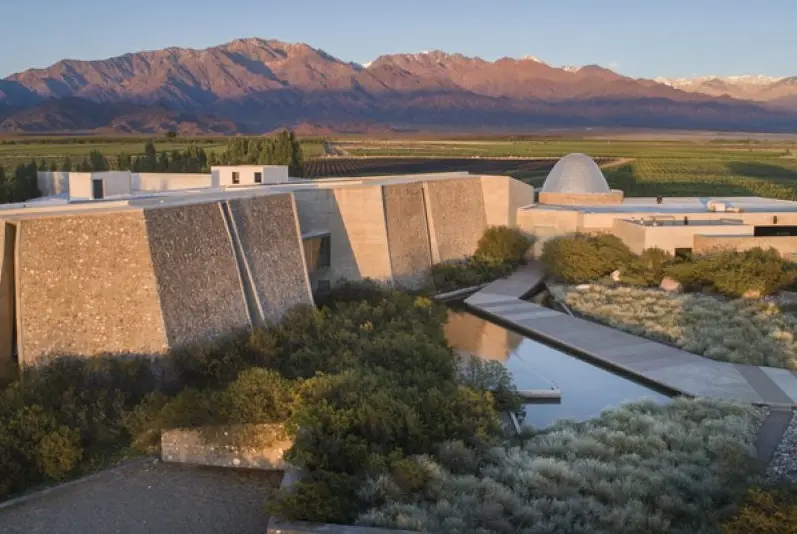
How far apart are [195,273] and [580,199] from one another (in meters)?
20.3

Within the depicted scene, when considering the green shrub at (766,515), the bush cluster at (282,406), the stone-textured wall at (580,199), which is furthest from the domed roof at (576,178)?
the green shrub at (766,515)

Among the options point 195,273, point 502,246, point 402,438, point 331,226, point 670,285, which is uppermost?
point 195,273

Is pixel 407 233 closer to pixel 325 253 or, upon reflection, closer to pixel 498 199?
pixel 325 253

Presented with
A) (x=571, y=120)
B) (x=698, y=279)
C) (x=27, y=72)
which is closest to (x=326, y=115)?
(x=571, y=120)

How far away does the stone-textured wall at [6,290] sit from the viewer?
1270cm

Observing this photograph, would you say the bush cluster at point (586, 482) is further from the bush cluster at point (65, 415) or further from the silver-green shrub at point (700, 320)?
the silver-green shrub at point (700, 320)

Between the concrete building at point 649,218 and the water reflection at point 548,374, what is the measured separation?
25.4 feet

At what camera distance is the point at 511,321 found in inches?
753

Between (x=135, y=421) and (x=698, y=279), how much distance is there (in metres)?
15.8

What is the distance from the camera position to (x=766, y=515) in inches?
295

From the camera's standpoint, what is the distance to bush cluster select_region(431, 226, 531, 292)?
2327cm

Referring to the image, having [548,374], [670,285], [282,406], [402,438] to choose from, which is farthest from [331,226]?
[402,438]

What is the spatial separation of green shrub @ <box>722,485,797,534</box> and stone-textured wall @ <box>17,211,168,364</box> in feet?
27.5

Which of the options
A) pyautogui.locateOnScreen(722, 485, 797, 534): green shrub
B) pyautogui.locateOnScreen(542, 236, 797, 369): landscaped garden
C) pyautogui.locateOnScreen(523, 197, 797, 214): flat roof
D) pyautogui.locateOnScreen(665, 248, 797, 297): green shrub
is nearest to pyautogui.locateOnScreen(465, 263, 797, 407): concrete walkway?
pyautogui.locateOnScreen(542, 236, 797, 369): landscaped garden
